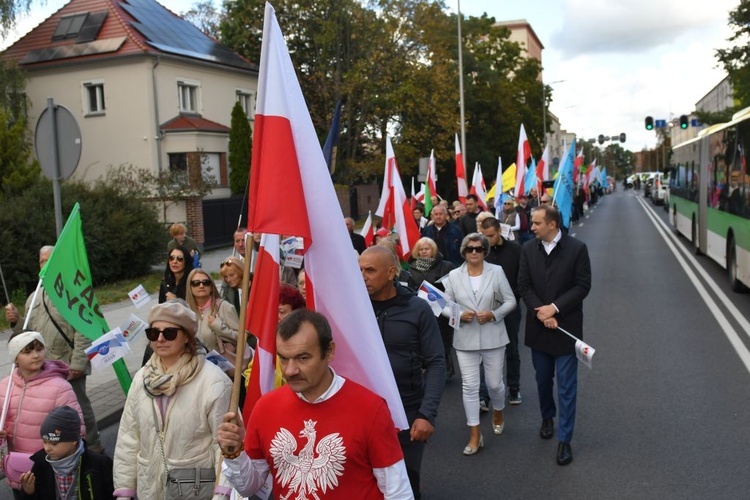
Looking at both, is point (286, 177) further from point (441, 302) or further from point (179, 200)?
point (179, 200)

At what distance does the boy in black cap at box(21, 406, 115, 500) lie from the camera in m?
→ 4.36

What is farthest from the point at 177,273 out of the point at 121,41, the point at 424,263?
the point at 121,41

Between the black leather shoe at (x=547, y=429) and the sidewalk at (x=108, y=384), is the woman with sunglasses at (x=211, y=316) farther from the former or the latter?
the black leather shoe at (x=547, y=429)

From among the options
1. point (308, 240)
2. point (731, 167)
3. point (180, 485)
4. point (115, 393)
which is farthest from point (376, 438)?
point (731, 167)

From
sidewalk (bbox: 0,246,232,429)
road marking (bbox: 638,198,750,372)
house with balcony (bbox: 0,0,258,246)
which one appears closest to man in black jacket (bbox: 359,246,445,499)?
sidewalk (bbox: 0,246,232,429)

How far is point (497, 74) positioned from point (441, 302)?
50936 millimetres

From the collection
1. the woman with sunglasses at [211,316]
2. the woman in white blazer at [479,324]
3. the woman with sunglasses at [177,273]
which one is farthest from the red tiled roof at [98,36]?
the woman in white blazer at [479,324]

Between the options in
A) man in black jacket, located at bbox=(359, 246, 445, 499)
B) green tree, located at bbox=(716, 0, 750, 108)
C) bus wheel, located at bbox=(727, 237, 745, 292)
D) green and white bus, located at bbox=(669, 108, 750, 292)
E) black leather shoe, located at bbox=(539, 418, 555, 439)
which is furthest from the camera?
green tree, located at bbox=(716, 0, 750, 108)

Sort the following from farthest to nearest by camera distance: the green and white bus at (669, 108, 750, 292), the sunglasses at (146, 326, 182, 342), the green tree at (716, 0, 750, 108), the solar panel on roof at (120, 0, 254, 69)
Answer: the green tree at (716, 0, 750, 108)
the solar panel on roof at (120, 0, 254, 69)
the green and white bus at (669, 108, 750, 292)
the sunglasses at (146, 326, 182, 342)

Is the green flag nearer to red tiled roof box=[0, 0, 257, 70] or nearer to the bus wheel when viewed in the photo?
the bus wheel

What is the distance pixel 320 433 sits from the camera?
9.31ft

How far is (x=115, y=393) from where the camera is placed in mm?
8789

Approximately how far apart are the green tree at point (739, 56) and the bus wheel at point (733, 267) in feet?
119

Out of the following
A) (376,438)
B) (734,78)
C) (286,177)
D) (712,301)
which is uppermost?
(734,78)
